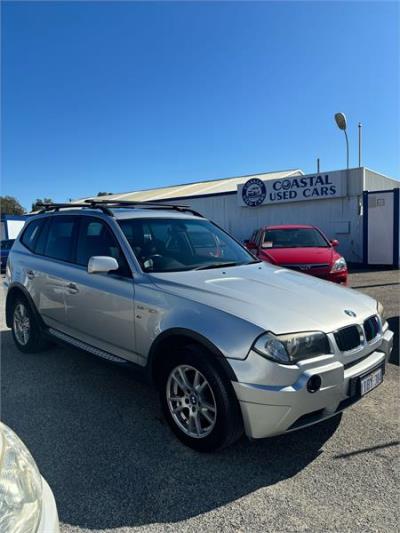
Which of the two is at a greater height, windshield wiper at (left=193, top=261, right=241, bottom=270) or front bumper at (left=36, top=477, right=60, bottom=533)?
windshield wiper at (left=193, top=261, right=241, bottom=270)

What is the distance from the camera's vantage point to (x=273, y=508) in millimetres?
2543

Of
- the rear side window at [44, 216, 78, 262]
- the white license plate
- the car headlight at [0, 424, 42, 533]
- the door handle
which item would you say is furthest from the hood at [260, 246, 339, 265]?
the car headlight at [0, 424, 42, 533]

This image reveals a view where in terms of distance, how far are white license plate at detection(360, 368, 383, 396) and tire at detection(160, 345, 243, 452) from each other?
912mm

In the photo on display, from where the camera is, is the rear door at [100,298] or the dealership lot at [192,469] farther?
the rear door at [100,298]

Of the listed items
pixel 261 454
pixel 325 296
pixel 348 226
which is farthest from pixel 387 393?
pixel 348 226

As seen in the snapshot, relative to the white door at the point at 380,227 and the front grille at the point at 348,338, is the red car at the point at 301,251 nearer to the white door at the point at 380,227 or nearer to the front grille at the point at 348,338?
the front grille at the point at 348,338

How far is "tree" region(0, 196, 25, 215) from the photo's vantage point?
74.8m

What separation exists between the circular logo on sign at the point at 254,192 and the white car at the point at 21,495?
16.7 metres

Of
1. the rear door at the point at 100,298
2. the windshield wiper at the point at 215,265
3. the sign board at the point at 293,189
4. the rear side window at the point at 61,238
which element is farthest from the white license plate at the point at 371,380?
the sign board at the point at 293,189

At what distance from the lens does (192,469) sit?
296cm

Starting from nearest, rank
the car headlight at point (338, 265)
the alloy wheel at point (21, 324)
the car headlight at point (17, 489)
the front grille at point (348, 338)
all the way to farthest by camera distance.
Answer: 1. the car headlight at point (17, 489)
2. the front grille at point (348, 338)
3. the alloy wheel at point (21, 324)
4. the car headlight at point (338, 265)

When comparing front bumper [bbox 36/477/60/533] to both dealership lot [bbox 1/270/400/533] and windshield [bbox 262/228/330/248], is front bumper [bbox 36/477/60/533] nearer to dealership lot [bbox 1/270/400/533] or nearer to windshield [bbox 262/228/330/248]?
dealership lot [bbox 1/270/400/533]

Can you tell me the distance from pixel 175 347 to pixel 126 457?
86 centimetres

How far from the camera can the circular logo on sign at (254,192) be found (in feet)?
58.0
